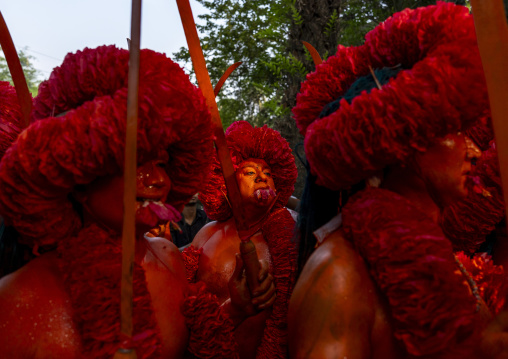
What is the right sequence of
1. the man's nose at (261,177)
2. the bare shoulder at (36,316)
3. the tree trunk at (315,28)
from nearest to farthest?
the bare shoulder at (36,316) < the man's nose at (261,177) < the tree trunk at (315,28)

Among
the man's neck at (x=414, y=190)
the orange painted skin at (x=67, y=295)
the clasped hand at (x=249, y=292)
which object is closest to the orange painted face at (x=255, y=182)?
the clasped hand at (x=249, y=292)

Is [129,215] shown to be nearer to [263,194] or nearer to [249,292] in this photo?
[249,292]

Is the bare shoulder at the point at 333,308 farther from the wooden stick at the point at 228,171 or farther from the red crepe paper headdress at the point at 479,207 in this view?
the red crepe paper headdress at the point at 479,207

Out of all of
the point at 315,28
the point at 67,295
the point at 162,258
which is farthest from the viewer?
the point at 315,28

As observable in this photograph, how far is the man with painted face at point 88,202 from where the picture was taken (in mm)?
1386

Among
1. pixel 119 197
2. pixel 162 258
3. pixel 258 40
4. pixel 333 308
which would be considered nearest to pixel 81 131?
pixel 119 197

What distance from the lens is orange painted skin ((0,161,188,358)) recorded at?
1.37 metres

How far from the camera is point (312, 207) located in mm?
1664

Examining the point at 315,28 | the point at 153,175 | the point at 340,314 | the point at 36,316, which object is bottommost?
the point at 340,314

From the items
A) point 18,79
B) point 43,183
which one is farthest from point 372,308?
point 18,79

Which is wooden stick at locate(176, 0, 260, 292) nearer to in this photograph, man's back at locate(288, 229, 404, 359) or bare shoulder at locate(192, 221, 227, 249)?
man's back at locate(288, 229, 404, 359)

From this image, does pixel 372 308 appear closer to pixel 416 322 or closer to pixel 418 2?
pixel 416 322

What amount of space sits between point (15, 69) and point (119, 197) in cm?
70

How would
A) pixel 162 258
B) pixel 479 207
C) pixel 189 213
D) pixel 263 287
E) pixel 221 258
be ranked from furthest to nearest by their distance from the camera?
1. pixel 189 213
2. pixel 221 258
3. pixel 479 207
4. pixel 263 287
5. pixel 162 258
